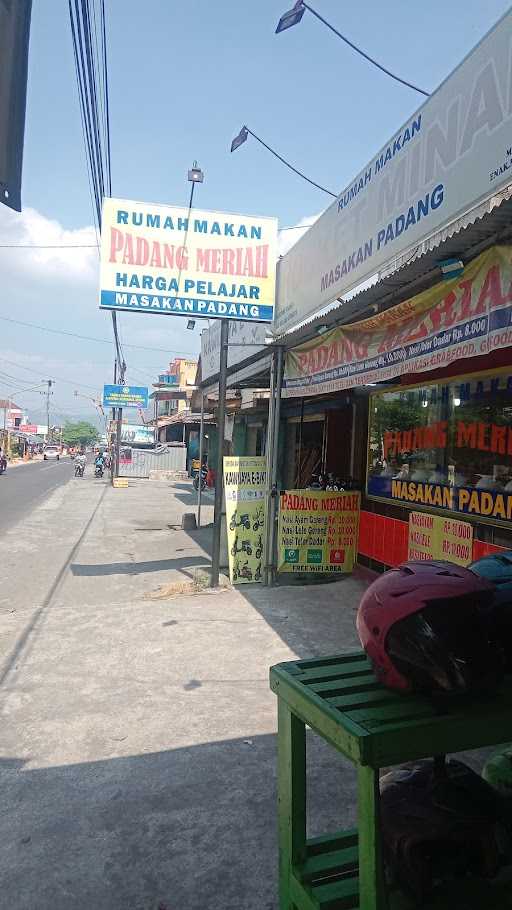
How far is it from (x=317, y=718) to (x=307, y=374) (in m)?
5.67

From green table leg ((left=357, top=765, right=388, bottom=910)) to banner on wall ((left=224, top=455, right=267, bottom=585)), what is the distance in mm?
6175

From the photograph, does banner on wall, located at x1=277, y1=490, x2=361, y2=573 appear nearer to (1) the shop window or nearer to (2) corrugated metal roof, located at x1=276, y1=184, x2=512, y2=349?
(1) the shop window

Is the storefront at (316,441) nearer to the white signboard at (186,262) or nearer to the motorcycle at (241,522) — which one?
the motorcycle at (241,522)

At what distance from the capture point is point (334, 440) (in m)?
9.73

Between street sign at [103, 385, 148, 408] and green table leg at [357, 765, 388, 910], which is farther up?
street sign at [103, 385, 148, 408]

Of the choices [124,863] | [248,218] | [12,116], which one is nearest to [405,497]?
[248,218]

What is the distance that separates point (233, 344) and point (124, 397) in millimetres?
25642

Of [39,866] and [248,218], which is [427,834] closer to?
[39,866]

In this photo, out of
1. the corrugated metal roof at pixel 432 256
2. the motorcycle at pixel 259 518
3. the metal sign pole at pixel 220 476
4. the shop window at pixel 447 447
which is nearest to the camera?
the corrugated metal roof at pixel 432 256

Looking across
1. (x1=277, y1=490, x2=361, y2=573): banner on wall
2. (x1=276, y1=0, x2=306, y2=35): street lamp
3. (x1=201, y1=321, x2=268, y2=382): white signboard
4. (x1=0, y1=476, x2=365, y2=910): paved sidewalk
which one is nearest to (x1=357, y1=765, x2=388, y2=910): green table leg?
(x1=0, y1=476, x2=365, y2=910): paved sidewalk

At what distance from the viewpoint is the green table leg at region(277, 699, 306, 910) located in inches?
77.2

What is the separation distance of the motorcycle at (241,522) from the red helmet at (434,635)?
598cm

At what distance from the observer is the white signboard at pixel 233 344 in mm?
8867

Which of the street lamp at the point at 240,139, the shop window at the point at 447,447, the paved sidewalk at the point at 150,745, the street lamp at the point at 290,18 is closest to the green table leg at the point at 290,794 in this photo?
the paved sidewalk at the point at 150,745
